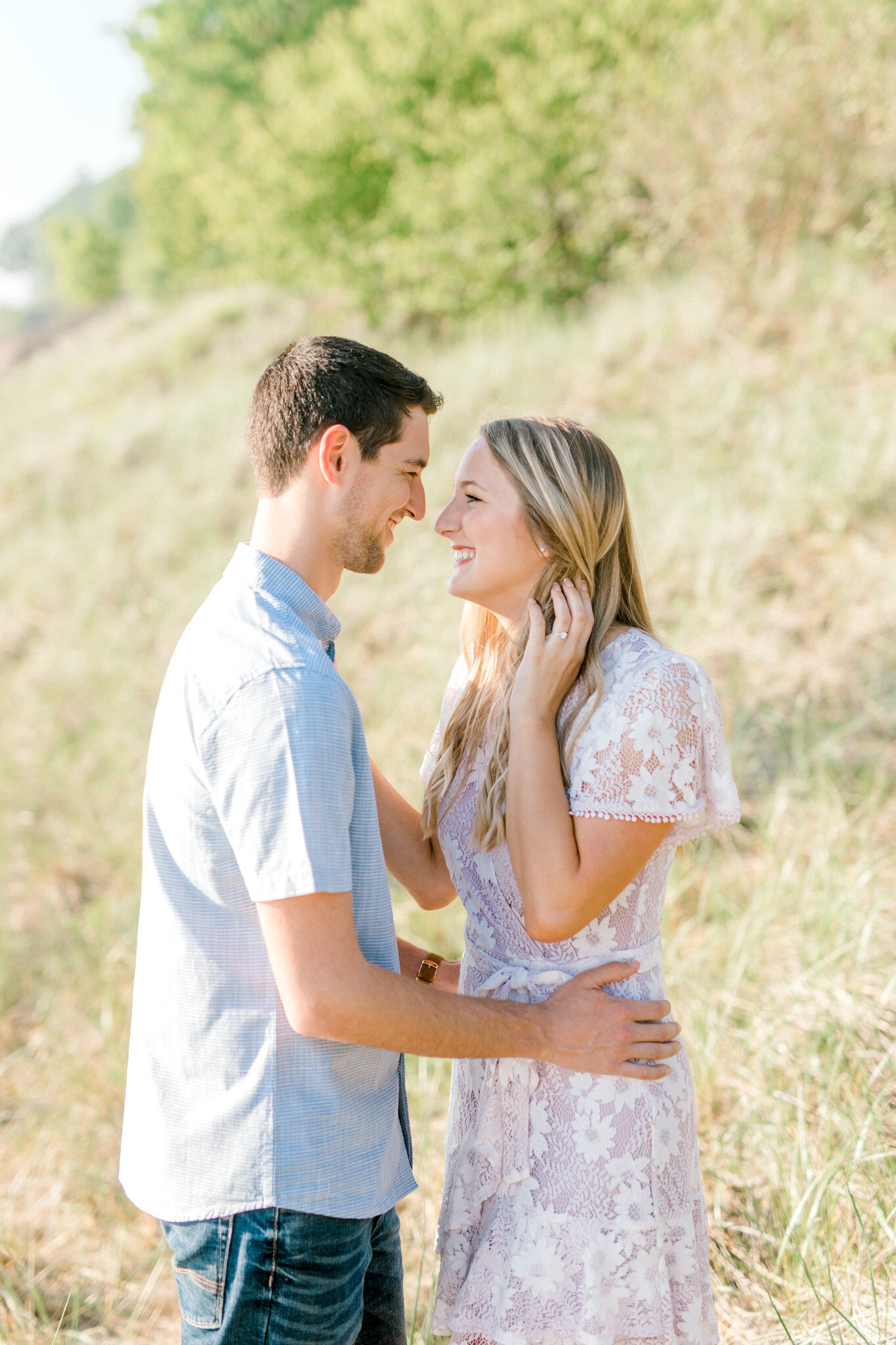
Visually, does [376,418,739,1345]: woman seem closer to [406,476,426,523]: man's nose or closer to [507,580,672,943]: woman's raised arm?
[507,580,672,943]: woman's raised arm

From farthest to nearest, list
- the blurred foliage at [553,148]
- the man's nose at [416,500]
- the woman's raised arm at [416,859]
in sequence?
the blurred foliage at [553,148], the woman's raised arm at [416,859], the man's nose at [416,500]

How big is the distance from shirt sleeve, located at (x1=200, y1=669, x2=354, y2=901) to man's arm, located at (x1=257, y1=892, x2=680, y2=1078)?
5cm

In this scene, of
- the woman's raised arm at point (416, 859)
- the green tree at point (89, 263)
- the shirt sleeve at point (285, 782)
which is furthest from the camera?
the green tree at point (89, 263)

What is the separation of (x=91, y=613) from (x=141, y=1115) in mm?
8280

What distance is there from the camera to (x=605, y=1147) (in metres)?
1.82

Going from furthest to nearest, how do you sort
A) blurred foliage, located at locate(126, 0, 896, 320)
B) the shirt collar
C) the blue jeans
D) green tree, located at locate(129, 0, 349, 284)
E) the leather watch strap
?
green tree, located at locate(129, 0, 349, 284)
blurred foliage, located at locate(126, 0, 896, 320)
the leather watch strap
the shirt collar
the blue jeans

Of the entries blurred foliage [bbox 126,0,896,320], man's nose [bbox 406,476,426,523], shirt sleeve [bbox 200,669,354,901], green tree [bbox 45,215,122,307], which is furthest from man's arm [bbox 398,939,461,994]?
A: green tree [bbox 45,215,122,307]

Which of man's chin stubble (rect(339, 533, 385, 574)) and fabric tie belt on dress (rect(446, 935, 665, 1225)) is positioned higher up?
man's chin stubble (rect(339, 533, 385, 574))

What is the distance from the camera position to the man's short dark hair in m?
1.85

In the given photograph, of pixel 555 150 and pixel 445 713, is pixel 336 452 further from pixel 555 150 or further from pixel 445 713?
pixel 555 150

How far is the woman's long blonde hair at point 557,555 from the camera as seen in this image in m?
2.05

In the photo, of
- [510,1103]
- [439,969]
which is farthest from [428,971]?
[510,1103]

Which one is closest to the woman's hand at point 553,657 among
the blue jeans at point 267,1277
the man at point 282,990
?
the man at point 282,990

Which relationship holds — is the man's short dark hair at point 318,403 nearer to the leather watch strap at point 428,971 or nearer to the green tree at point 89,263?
the leather watch strap at point 428,971
